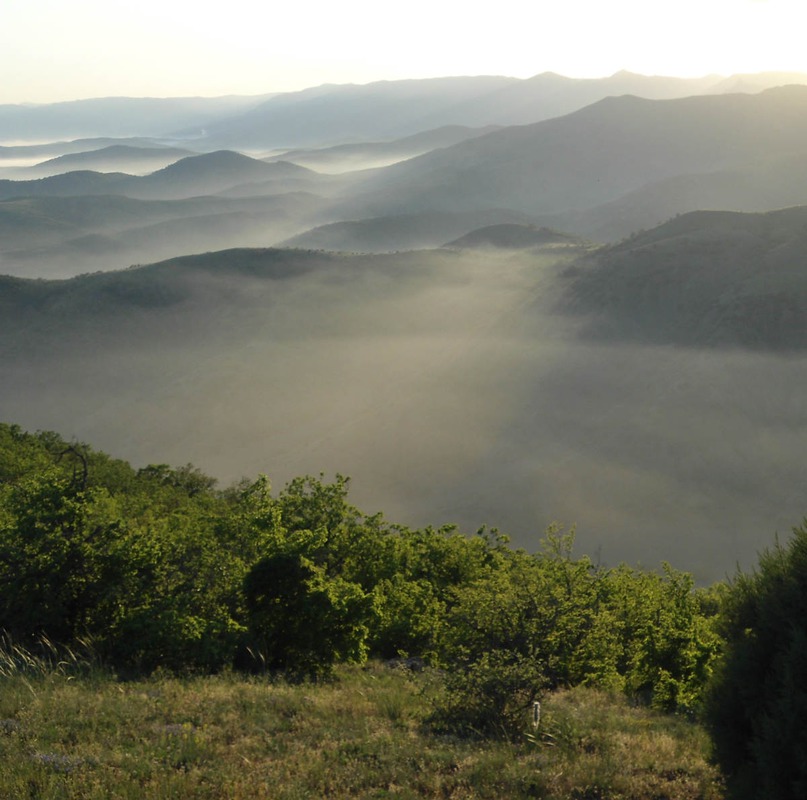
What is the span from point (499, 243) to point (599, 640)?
164973 mm

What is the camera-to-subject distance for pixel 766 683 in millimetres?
8586

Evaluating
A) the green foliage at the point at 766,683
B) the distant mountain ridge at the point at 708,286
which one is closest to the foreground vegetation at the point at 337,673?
the green foliage at the point at 766,683

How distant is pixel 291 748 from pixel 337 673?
6.36 m

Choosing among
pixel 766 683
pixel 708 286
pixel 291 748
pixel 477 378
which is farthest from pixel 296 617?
pixel 708 286

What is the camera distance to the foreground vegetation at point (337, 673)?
9.35m

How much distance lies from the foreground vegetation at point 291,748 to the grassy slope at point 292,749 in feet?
0.08

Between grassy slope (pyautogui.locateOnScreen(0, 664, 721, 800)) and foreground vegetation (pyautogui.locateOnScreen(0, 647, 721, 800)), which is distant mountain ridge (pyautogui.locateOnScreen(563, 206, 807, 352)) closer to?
foreground vegetation (pyautogui.locateOnScreen(0, 647, 721, 800))

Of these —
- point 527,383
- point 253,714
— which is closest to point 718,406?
point 527,383

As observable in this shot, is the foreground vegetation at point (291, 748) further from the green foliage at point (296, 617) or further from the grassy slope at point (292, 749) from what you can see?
the green foliage at point (296, 617)

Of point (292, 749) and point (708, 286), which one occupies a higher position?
point (708, 286)

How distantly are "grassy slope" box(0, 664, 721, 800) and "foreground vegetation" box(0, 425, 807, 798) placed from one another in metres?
0.04

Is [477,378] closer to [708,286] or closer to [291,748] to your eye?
[708,286]

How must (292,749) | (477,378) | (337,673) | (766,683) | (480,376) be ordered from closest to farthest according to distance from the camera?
(766,683)
(292,749)
(337,673)
(477,378)
(480,376)

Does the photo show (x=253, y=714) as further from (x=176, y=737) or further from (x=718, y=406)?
(x=718, y=406)
